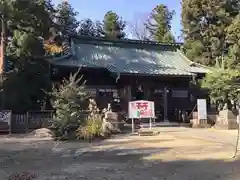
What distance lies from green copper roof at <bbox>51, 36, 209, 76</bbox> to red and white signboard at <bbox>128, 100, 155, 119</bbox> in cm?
514

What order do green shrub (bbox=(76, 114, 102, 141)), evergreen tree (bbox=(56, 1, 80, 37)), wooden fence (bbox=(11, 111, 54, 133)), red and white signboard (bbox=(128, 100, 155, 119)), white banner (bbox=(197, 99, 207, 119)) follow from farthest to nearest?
evergreen tree (bbox=(56, 1, 80, 37))
white banner (bbox=(197, 99, 207, 119))
wooden fence (bbox=(11, 111, 54, 133))
red and white signboard (bbox=(128, 100, 155, 119))
green shrub (bbox=(76, 114, 102, 141))

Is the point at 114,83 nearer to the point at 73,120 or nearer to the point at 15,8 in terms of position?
the point at 15,8

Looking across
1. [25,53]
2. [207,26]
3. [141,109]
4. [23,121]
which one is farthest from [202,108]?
[207,26]

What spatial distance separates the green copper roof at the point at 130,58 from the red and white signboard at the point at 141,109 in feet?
16.9

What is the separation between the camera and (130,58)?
2642 cm

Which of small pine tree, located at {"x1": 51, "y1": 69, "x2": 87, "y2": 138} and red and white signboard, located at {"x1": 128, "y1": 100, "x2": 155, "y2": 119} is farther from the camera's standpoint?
Result: red and white signboard, located at {"x1": 128, "y1": 100, "x2": 155, "y2": 119}

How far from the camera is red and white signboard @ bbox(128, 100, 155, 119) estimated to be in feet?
57.7

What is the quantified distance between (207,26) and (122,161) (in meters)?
25.2

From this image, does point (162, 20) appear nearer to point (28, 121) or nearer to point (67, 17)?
point (67, 17)

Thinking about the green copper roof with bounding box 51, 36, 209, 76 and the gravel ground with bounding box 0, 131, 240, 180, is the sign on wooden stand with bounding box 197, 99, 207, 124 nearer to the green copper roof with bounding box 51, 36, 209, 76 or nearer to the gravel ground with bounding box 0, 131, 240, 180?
the green copper roof with bounding box 51, 36, 209, 76

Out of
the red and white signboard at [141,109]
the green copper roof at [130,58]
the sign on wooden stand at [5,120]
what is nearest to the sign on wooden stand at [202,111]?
the green copper roof at [130,58]

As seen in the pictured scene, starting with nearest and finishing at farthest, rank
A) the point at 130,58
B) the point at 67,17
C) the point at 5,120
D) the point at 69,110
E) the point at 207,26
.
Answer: the point at 69,110 < the point at 5,120 < the point at 130,58 < the point at 207,26 < the point at 67,17

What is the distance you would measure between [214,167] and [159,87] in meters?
17.0

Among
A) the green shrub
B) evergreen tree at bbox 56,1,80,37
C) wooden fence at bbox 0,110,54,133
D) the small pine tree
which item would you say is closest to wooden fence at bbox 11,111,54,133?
wooden fence at bbox 0,110,54,133
